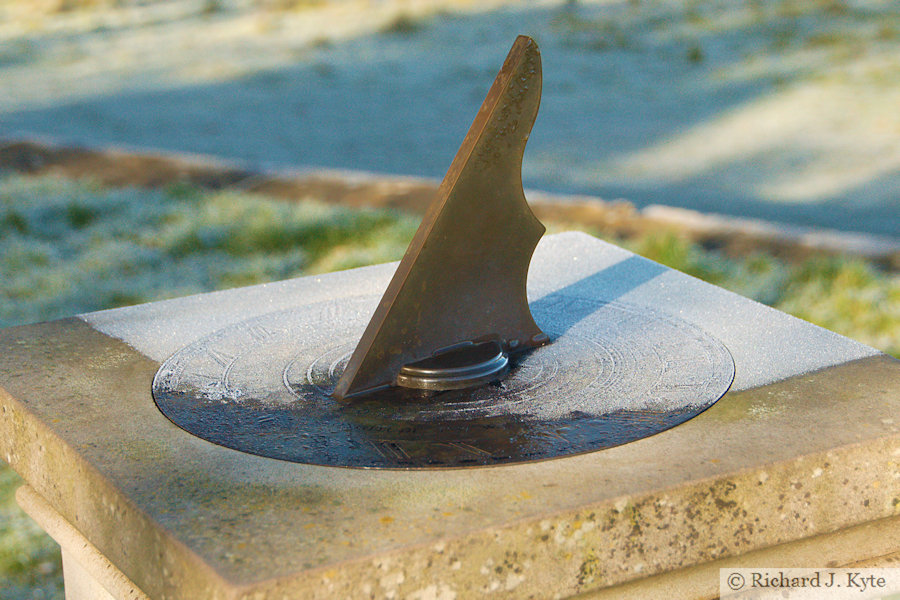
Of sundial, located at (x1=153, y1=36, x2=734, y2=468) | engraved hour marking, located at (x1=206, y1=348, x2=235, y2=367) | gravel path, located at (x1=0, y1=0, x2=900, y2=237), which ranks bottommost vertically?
gravel path, located at (x1=0, y1=0, x2=900, y2=237)

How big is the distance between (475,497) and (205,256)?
10.9 feet

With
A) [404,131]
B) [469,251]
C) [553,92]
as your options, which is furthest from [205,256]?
[553,92]

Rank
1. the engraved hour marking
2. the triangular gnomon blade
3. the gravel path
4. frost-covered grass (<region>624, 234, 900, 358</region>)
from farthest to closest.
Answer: the gravel path, frost-covered grass (<region>624, 234, 900, 358</region>), the engraved hour marking, the triangular gnomon blade

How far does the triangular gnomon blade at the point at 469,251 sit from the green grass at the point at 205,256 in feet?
4.46

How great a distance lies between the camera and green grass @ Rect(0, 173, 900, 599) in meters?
3.54

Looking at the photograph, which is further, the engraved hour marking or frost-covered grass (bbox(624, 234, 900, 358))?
frost-covered grass (bbox(624, 234, 900, 358))

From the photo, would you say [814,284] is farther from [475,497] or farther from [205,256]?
[475,497]

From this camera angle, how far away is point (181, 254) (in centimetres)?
454

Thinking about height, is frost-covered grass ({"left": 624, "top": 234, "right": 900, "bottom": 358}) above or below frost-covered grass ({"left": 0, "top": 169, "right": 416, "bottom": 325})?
above

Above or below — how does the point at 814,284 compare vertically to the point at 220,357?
below

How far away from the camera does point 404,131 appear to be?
7.20 m

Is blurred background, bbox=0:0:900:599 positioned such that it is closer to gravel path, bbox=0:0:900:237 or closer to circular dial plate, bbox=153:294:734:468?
gravel path, bbox=0:0:900:237

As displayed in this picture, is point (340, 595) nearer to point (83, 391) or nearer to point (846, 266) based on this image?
point (83, 391)

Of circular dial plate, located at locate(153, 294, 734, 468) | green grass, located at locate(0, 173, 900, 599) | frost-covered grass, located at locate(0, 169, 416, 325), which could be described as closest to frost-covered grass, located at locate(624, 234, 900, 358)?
green grass, located at locate(0, 173, 900, 599)
